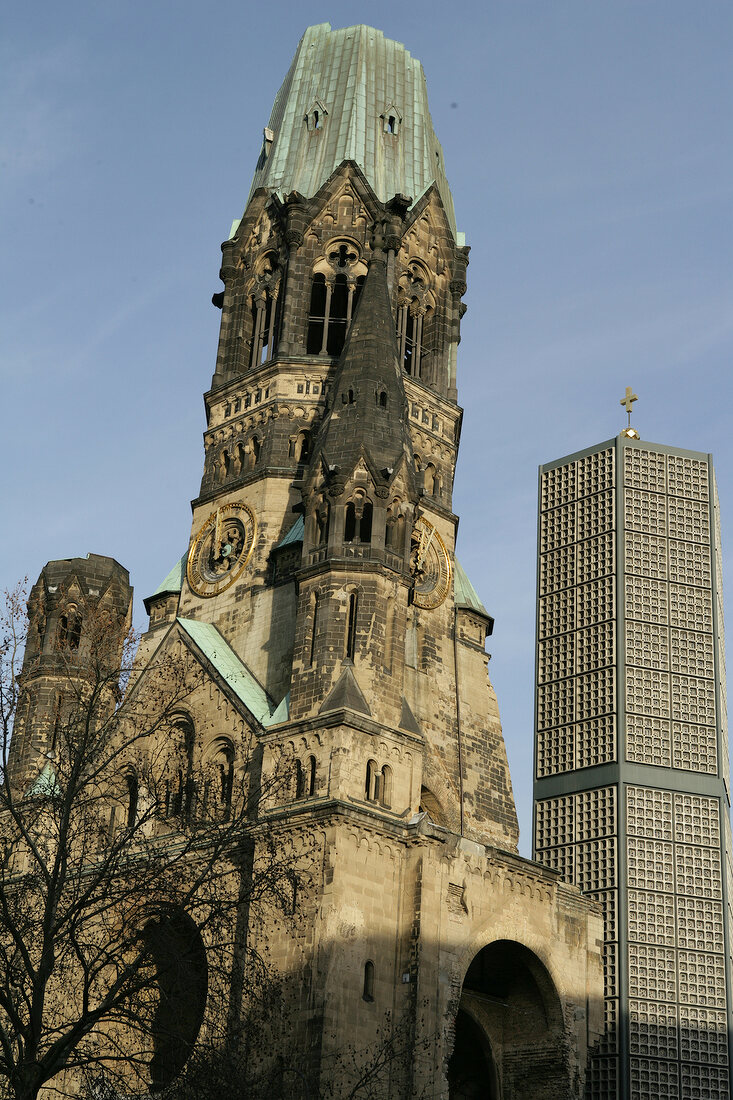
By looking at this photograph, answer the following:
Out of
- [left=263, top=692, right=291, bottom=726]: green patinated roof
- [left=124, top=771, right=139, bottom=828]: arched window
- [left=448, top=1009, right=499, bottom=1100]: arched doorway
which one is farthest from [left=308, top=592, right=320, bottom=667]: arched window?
[left=448, top=1009, right=499, bottom=1100]: arched doorway

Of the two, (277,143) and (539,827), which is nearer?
(539,827)

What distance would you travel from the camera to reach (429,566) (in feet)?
180

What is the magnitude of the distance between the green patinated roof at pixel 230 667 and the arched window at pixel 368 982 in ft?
27.4

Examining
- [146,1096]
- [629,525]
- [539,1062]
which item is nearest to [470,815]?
[539,1062]

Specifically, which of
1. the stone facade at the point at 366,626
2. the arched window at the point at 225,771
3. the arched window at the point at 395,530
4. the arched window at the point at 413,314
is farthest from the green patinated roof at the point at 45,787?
the arched window at the point at 413,314

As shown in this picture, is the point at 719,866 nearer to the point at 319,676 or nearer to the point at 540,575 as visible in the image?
A: the point at 540,575

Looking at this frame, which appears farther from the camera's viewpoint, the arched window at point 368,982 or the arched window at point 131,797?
the arched window at point 131,797

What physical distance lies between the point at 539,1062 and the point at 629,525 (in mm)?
18815

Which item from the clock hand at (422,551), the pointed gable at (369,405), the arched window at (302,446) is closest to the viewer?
the pointed gable at (369,405)

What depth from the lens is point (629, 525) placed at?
55.8 meters

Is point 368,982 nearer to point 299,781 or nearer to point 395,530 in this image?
point 299,781

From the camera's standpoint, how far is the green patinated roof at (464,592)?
181 ft

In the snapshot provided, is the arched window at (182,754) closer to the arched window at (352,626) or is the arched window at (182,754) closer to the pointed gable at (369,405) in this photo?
the arched window at (352,626)

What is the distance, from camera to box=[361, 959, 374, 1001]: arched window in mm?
40219
